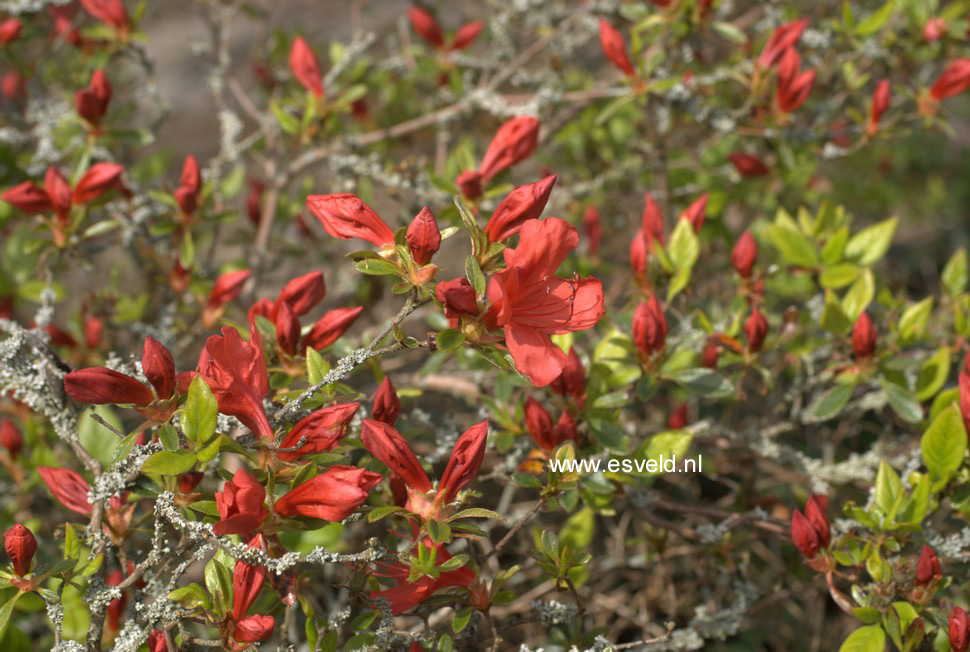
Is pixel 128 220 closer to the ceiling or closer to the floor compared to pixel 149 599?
closer to the ceiling

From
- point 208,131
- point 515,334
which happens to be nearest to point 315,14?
point 208,131

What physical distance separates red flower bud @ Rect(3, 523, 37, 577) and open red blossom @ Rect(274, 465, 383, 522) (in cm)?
43

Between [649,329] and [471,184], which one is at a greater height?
[471,184]

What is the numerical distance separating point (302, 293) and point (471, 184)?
49 centimetres

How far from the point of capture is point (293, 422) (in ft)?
4.37

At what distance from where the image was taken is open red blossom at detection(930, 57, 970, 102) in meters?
2.34

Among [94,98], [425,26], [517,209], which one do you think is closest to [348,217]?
[517,209]

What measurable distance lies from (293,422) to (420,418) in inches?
17.6

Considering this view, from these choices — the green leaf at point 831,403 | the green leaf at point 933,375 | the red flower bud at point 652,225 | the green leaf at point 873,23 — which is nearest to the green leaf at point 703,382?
the green leaf at point 831,403

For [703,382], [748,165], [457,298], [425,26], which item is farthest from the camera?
[425,26]

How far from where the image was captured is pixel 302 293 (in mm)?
1578

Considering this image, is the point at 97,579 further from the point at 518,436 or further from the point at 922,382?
the point at 922,382

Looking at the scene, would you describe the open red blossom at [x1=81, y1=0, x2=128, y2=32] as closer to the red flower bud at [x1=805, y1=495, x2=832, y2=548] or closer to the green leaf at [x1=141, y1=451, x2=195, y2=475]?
the green leaf at [x1=141, y1=451, x2=195, y2=475]

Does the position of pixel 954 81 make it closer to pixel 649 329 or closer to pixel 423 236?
pixel 649 329
